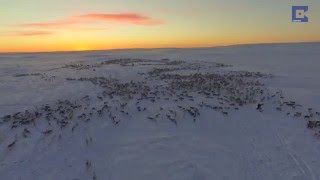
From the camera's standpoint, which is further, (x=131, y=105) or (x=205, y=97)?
(x=205, y=97)

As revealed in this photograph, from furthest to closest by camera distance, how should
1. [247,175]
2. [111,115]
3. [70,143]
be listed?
[111,115], [70,143], [247,175]

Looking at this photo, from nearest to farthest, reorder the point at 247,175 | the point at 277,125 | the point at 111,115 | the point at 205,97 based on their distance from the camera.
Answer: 1. the point at 247,175
2. the point at 277,125
3. the point at 111,115
4. the point at 205,97

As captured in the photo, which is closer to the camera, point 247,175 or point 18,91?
point 247,175

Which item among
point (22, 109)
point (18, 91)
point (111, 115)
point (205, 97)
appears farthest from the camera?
point (18, 91)

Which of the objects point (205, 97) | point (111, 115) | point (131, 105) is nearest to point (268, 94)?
point (205, 97)

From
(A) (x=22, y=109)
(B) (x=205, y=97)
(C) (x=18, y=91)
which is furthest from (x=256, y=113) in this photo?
(C) (x=18, y=91)

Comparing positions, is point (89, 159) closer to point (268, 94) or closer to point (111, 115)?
point (111, 115)

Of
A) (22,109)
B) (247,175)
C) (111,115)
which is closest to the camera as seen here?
(247,175)

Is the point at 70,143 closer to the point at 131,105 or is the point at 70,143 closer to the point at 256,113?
the point at 131,105

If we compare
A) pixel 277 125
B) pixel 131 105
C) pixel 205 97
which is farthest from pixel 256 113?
pixel 131 105

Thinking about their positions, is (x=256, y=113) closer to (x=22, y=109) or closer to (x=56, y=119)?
(x=56, y=119)
